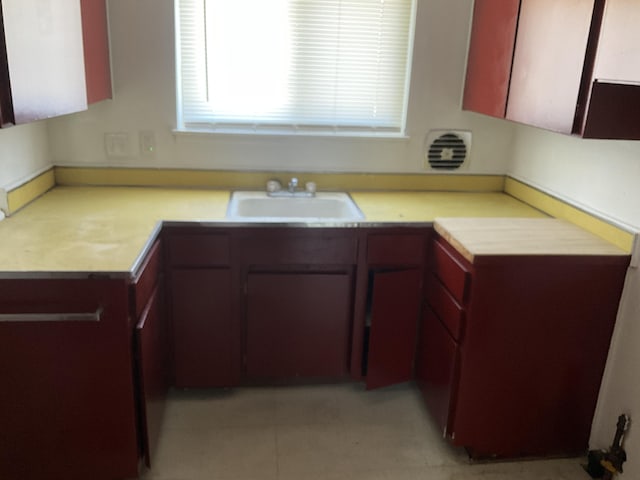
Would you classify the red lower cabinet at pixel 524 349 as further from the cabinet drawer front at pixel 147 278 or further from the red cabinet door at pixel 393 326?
the cabinet drawer front at pixel 147 278

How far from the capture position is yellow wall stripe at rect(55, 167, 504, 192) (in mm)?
2510

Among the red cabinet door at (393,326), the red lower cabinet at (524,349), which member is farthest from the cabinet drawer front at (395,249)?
the red lower cabinet at (524,349)

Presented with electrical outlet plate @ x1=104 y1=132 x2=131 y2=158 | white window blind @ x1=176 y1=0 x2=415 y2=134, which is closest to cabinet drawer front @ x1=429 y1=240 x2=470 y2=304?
white window blind @ x1=176 y1=0 x2=415 y2=134

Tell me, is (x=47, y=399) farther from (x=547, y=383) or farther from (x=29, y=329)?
(x=547, y=383)

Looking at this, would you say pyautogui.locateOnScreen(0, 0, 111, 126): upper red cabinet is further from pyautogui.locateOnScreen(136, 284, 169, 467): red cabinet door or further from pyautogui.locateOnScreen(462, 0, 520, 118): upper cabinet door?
pyautogui.locateOnScreen(462, 0, 520, 118): upper cabinet door

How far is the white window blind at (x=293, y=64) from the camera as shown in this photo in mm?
2408

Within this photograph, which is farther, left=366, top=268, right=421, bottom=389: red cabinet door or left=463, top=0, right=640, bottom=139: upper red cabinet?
left=366, top=268, right=421, bottom=389: red cabinet door

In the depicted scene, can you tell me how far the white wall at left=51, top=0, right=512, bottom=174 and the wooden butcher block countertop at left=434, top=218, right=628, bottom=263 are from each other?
2.06 feet

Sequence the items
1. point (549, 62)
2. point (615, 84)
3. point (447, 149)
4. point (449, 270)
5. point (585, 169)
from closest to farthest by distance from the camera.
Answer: point (615, 84) < point (549, 62) < point (449, 270) < point (585, 169) < point (447, 149)

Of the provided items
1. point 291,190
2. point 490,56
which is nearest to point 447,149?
point 490,56

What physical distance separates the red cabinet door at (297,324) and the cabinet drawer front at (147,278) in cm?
37

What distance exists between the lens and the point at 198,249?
2.10m

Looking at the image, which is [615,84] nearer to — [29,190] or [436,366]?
[436,366]

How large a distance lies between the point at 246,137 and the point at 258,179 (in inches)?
8.1
